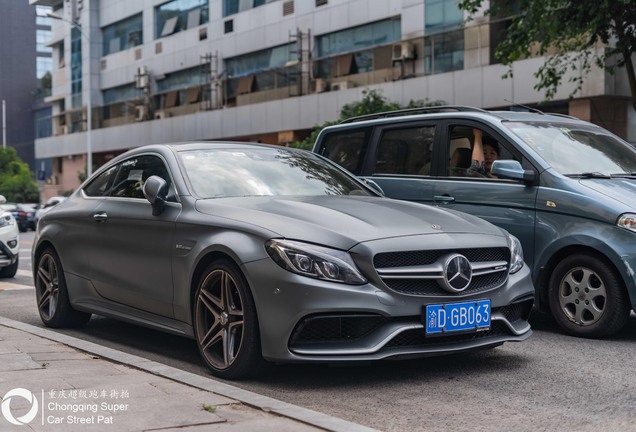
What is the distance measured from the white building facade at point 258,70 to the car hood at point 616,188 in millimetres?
20324

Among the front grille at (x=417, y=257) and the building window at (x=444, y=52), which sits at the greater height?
the building window at (x=444, y=52)

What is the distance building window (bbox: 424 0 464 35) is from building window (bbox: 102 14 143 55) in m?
24.6

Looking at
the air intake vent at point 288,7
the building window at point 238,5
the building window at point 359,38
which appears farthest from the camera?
the building window at point 238,5

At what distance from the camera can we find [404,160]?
8.79 meters

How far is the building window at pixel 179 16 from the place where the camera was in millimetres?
46719

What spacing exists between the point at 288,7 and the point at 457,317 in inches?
1445

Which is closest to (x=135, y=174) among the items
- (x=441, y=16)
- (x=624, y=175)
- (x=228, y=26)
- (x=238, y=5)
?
(x=624, y=175)

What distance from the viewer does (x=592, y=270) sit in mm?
7152

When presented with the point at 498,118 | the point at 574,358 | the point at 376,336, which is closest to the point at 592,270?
the point at 574,358

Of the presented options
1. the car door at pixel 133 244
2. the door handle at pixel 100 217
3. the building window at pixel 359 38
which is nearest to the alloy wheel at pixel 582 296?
the car door at pixel 133 244

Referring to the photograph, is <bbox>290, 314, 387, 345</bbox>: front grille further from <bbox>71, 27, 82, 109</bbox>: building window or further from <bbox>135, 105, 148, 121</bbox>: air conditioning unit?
<bbox>71, 27, 82, 109</bbox>: building window

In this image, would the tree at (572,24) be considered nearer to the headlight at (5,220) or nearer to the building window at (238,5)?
the headlight at (5,220)

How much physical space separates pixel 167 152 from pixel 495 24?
2418 cm

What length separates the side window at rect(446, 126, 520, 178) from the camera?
801cm
